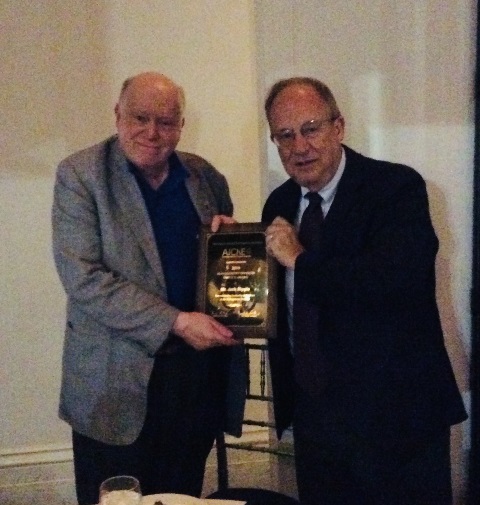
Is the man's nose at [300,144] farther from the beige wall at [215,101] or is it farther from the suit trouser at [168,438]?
the suit trouser at [168,438]

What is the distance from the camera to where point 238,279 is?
5.57 ft

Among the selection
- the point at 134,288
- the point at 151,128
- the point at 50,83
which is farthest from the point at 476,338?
the point at 50,83

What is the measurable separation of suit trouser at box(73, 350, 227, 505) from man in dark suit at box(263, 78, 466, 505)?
34 centimetres

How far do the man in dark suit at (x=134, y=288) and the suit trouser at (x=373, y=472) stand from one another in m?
0.37

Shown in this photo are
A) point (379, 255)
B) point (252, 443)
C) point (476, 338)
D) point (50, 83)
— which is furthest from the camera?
point (252, 443)

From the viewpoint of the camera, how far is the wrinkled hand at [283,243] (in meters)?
1.56

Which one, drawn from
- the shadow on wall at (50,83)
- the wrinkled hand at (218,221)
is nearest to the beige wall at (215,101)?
the shadow on wall at (50,83)

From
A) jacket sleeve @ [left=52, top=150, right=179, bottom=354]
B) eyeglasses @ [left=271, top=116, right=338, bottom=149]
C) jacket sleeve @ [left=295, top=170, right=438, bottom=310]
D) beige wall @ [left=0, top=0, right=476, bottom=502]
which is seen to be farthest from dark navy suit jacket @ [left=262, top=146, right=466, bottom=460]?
beige wall @ [left=0, top=0, right=476, bottom=502]

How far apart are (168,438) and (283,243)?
71 cm

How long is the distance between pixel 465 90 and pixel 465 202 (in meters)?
0.36

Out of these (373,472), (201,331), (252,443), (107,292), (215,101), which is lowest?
(252,443)

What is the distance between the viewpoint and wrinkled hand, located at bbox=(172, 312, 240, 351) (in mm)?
1631

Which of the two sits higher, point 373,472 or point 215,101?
point 215,101

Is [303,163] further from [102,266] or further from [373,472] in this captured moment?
[373,472]
